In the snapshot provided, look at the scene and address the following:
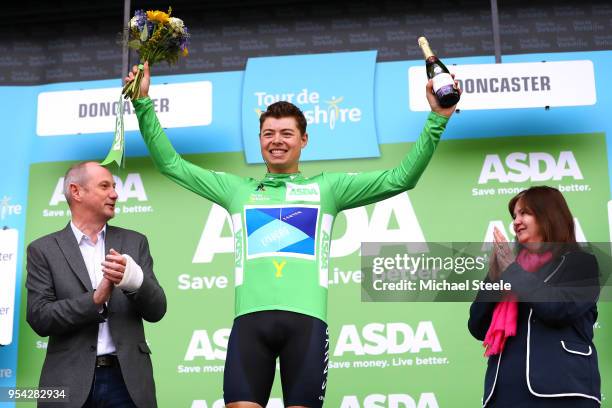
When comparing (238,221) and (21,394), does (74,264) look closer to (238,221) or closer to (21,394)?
(238,221)

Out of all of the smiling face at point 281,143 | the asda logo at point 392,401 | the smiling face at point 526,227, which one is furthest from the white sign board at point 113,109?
the smiling face at point 526,227

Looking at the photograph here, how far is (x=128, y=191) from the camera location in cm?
496

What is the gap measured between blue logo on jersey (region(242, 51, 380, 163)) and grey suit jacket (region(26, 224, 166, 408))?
5.55ft

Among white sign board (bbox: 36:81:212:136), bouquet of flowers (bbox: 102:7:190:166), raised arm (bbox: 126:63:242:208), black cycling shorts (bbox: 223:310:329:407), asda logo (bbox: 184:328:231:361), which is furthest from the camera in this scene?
white sign board (bbox: 36:81:212:136)

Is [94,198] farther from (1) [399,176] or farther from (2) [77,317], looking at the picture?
(1) [399,176]

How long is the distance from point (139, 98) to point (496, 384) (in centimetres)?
154

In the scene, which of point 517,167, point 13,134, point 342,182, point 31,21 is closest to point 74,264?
point 342,182

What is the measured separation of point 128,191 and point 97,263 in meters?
1.65

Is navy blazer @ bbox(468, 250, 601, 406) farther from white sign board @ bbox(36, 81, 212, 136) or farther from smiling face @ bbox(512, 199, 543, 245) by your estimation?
white sign board @ bbox(36, 81, 212, 136)

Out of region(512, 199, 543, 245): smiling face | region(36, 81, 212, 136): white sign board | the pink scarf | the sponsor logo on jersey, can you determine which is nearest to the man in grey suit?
the sponsor logo on jersey

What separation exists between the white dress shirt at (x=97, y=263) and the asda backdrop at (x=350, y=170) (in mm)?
1405

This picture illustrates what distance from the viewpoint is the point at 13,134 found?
515cm

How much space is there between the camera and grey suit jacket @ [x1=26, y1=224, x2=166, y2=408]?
10.3 feet

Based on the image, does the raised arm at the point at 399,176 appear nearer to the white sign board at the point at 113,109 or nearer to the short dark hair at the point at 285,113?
the short dark hair at the point at 285,113
